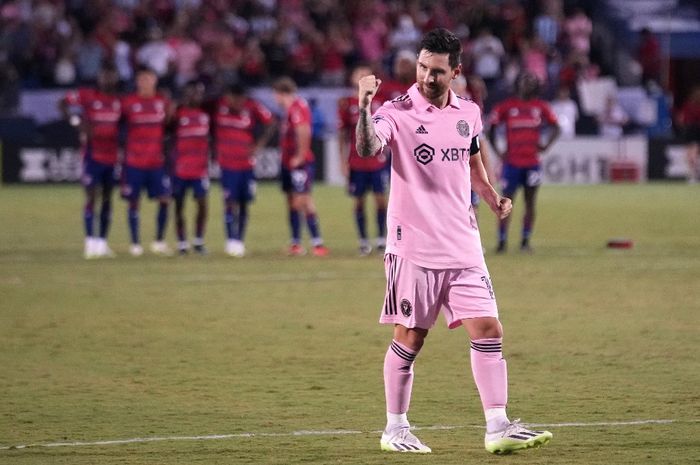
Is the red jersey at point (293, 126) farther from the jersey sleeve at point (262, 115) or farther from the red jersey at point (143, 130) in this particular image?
the red jersey at point (143, 130)

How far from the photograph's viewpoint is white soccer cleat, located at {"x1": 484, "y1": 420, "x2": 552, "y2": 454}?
6961 mm

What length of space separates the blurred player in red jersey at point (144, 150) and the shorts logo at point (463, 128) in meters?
11.6

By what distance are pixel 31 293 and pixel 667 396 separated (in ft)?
25.5

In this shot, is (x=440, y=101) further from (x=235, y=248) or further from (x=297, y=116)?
(x=235, y=248)

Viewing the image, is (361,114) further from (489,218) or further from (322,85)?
(322,85)

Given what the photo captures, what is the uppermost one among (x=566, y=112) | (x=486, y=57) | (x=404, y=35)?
(x=404, y=35)

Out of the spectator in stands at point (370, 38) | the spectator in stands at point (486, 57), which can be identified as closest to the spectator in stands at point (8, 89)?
the spectator in stands at point (370, 38)

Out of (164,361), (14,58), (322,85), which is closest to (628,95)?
(322,85)

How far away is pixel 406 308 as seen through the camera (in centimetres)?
717

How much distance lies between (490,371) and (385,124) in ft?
4.35

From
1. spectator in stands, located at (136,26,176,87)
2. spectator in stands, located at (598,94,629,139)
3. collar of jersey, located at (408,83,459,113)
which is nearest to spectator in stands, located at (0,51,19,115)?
spectator in stands, located at (136,26,176,87)

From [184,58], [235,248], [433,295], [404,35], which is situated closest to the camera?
[433,295]

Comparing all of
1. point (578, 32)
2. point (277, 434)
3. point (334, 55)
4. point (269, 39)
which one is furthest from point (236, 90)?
point (578, 32)

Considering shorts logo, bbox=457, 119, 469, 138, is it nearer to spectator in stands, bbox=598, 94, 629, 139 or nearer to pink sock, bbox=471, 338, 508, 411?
pink sock, bbox=471, 338, 508, 411
